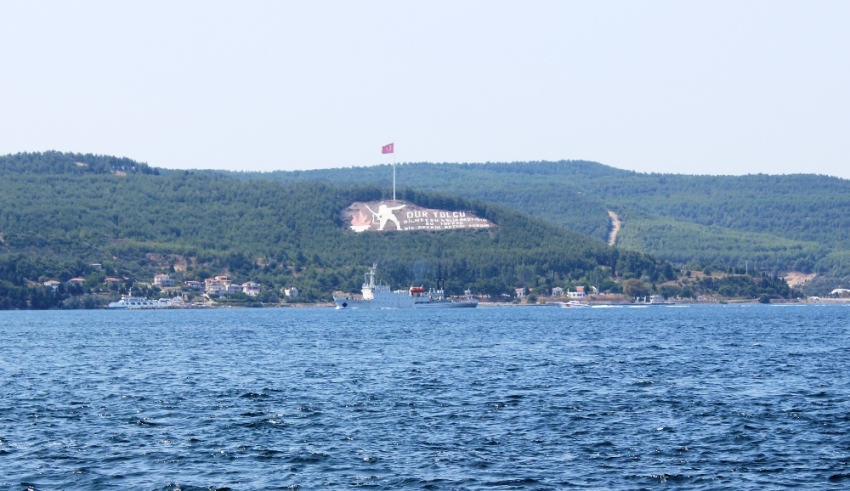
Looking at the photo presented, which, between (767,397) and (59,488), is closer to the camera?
(59,488)

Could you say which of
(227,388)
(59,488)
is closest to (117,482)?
(59,488)

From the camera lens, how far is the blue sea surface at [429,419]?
117 feet

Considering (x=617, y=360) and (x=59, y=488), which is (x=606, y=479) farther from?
(x=617, y=360)

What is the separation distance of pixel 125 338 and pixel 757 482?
86071 millimetres

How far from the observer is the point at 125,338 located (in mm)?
111438

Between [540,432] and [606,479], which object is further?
[540,432]

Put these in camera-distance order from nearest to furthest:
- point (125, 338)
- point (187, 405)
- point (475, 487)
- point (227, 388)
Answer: point (475, 487)
point (187, 405)
point (227, 388)
point (125, 338)

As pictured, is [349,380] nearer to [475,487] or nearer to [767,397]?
[767,397]

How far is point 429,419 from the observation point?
4691cm

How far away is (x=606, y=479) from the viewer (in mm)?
34812

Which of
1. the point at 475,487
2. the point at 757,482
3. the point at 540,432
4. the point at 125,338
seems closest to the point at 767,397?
the point at 540,432

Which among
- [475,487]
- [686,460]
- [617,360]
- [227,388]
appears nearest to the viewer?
[475,487]

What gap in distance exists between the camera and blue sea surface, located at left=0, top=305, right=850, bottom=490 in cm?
3569

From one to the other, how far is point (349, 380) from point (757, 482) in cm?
3167
